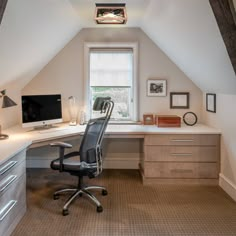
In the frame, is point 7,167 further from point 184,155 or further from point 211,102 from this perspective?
point 211,102

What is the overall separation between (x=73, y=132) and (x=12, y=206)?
1.35 m

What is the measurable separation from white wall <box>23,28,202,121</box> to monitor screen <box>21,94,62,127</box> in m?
0.57

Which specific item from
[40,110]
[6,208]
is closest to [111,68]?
[40,110]

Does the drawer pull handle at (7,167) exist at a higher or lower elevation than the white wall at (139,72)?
lower

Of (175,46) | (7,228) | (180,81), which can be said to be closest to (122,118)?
(180,81)

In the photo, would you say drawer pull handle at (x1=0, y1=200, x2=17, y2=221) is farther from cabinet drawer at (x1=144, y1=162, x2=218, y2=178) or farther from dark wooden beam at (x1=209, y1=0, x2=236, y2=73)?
dark wooden beam at (x1=209, y1=0, x2=236, y2=73)

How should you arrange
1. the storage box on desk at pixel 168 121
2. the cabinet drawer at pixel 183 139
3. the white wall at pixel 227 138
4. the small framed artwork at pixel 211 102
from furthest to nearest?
the storage box on desk at pixel 168 121
the small framed artwork at pixel 211 102
the cabinet drawer at pixel 183 139
the white wall at pixel 227 138

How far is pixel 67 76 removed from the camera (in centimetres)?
461

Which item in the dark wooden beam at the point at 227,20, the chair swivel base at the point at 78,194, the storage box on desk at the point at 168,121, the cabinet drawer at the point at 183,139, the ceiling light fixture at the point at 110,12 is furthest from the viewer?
the storage box on desk at the point at 168,121

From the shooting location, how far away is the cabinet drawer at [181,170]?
152 inches

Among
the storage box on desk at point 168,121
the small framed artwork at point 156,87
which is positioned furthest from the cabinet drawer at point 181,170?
the small framed artwork at point 156,87

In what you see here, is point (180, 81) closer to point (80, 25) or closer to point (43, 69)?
point (80, 25)

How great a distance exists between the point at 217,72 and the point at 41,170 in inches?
116

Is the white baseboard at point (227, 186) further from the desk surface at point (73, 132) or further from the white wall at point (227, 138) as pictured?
the desk surface at point (73, 132)
